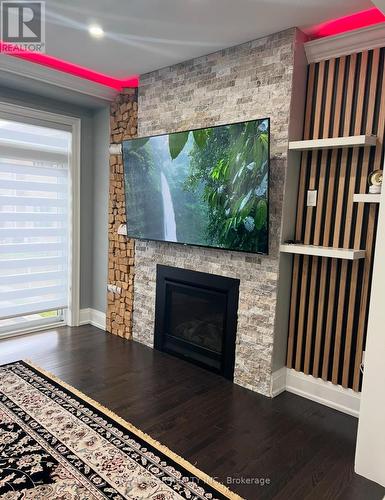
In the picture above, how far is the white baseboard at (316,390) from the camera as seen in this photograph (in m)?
2.68

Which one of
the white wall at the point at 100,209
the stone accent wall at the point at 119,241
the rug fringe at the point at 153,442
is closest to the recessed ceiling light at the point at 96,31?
the stone accent wall at the point at 119,241

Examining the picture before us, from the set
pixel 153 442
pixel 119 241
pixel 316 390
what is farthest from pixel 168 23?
pixel 316 390

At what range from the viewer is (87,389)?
2852 mm

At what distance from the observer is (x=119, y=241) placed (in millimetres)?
4105

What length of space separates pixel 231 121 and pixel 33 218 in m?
2.34

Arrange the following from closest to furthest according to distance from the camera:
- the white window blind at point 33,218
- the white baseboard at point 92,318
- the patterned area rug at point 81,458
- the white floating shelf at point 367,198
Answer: the patterned area rug at point 81,458, the white floating shelf at point 367,198, the white window blind at point 33,218, the white baseboard at point 92,318

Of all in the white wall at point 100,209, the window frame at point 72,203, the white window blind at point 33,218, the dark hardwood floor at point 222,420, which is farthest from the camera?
the white wall at point 100,209

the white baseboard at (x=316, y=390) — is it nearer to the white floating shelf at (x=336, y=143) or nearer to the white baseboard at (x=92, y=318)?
the white floating shelf at (x=336, y=143)

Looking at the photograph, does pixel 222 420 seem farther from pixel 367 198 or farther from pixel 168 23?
pixel 168 23

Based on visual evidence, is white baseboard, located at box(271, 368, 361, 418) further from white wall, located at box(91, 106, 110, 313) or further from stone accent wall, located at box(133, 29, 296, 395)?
white wall, located at box(91, 106, 110, 313)

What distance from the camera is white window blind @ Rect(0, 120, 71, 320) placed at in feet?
12.4

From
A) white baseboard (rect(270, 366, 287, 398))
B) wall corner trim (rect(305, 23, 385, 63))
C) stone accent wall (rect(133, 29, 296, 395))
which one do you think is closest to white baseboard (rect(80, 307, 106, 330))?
stone accent wall (rect(133, 29, 296, 395))

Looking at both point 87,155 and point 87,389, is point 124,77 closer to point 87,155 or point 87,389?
point 87,155

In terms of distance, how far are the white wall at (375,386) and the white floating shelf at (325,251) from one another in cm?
49
